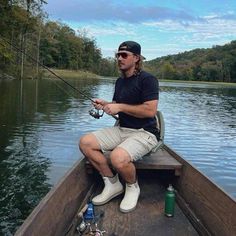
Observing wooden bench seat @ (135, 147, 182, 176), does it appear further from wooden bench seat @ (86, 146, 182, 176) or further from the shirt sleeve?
the shirt sleeve

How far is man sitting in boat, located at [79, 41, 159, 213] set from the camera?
4.89 meters

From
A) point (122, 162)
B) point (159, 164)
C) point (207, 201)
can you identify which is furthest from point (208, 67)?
point (207, 201)

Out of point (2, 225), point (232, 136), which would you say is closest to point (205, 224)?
point (2, 225)

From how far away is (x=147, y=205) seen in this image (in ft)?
Answer: 16.7

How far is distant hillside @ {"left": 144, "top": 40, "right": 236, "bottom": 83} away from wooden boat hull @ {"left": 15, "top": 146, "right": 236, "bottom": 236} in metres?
133

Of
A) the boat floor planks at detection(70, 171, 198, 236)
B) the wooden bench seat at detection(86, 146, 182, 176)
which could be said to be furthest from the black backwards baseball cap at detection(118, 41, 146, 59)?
the boat floor planks at detection(70, 171, 198, 236)

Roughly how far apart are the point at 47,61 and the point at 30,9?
148 feet

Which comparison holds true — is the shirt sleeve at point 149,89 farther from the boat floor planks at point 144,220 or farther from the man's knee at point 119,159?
the boat floor planks at point 144,220

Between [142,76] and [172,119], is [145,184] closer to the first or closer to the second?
[142,76]

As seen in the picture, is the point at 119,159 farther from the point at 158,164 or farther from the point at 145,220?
the point at 158,164

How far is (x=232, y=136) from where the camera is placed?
52.1 feet

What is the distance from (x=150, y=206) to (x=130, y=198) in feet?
0.93

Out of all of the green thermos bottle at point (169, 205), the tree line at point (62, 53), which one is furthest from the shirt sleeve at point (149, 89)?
the tree line at point (62, 53)

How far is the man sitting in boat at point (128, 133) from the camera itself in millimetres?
4887
